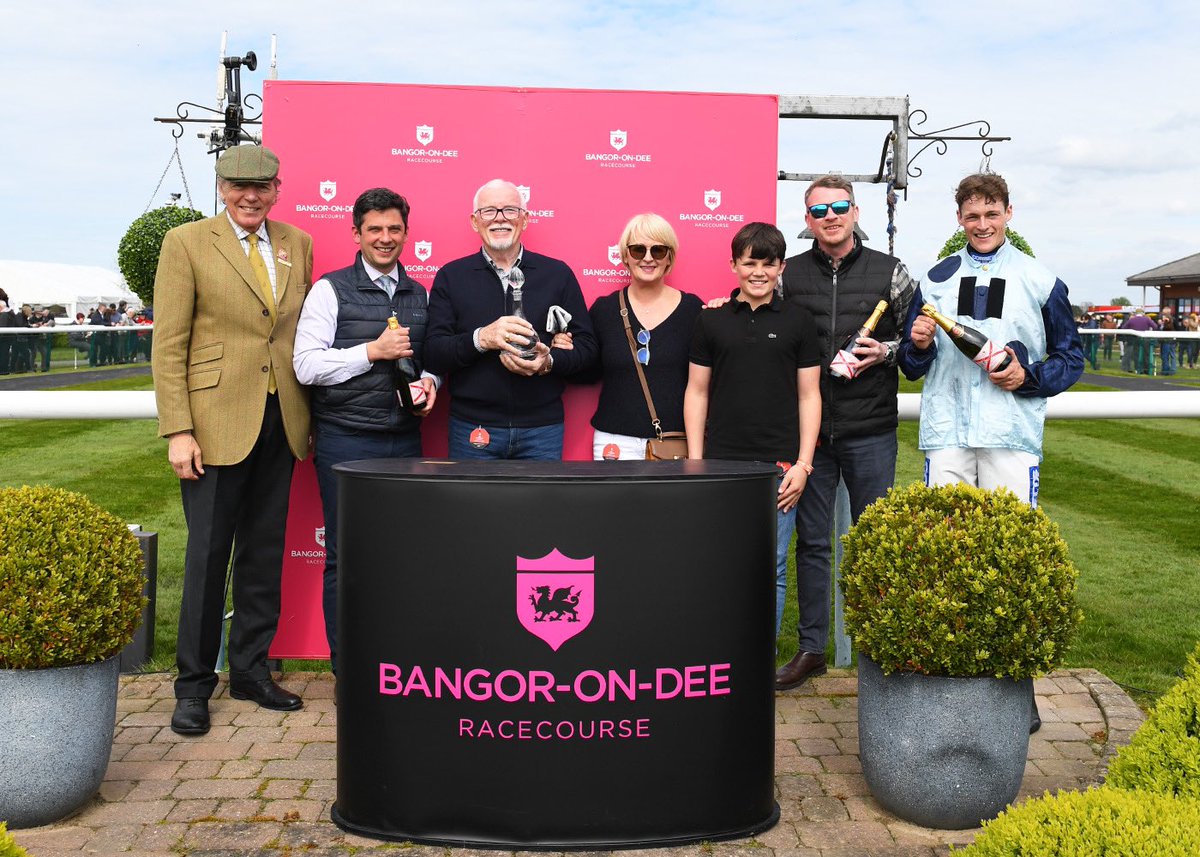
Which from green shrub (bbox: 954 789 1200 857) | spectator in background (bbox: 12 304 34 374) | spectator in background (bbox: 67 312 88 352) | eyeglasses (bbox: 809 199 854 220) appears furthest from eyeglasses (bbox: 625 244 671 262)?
spectator in background (bbox: 67 312 88 352)

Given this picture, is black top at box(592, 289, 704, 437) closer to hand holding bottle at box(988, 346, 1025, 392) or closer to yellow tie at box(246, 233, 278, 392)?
hand holding bottle at box(988, 346, 1025, 392)

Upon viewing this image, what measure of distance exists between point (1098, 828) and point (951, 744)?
1.79 meters

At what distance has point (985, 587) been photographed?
375 centimetres

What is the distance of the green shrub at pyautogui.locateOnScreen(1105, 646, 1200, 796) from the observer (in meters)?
2.62

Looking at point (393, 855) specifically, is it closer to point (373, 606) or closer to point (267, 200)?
point (373, 606)

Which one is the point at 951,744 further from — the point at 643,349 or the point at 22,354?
the point at 22,354

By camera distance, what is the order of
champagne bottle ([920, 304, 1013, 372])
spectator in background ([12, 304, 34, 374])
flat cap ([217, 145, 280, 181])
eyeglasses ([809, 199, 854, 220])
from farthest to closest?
spectator in background ([12, 304, 34, 374]) < eyeglasses ([809, 199, 854, 220]) < flat cap ([217, 145, 280, 181]) < champagne bottle ([920, 304, 1013, 372])

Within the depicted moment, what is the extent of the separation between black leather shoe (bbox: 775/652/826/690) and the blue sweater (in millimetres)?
1652

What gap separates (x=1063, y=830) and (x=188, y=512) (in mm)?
3840

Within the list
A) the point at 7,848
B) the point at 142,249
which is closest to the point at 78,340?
the point at 142,249

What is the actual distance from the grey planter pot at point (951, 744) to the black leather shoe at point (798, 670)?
4.84ft

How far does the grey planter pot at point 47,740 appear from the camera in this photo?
3902 millimetres

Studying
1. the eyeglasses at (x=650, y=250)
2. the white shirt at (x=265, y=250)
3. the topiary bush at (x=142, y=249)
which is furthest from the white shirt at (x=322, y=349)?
the topiary bush at (x=142, y=249)

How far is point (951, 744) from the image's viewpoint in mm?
3936
